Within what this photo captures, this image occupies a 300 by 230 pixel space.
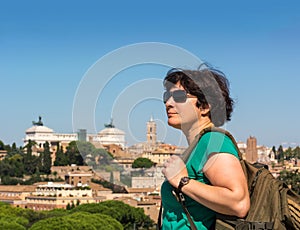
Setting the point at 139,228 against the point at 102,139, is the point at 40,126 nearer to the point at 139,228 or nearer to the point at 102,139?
the point at 139,228

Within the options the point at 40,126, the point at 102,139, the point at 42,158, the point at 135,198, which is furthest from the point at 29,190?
the point at 102,139

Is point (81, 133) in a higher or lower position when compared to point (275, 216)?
higher

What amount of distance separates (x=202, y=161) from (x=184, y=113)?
0.10m

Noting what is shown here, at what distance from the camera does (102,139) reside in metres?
1.71

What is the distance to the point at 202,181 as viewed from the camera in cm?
143

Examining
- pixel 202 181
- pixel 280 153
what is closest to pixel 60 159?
pixel 280 153

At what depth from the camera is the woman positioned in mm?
1370

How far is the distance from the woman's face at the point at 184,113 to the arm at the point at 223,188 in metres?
0.10

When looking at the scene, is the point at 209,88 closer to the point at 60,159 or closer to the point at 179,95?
the point at 179,95

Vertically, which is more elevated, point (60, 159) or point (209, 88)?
point (209, 88)

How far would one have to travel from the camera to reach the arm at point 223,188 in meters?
1.36

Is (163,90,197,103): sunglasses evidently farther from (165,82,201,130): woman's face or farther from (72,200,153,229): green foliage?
(72,200,153,229): green foliage

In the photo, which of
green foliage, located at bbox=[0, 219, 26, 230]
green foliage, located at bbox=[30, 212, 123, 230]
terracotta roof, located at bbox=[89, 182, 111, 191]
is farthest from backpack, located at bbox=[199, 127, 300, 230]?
terracotta roof, located at bbox=[89, 182, 111, 191]

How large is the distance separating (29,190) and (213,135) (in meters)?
34.7
